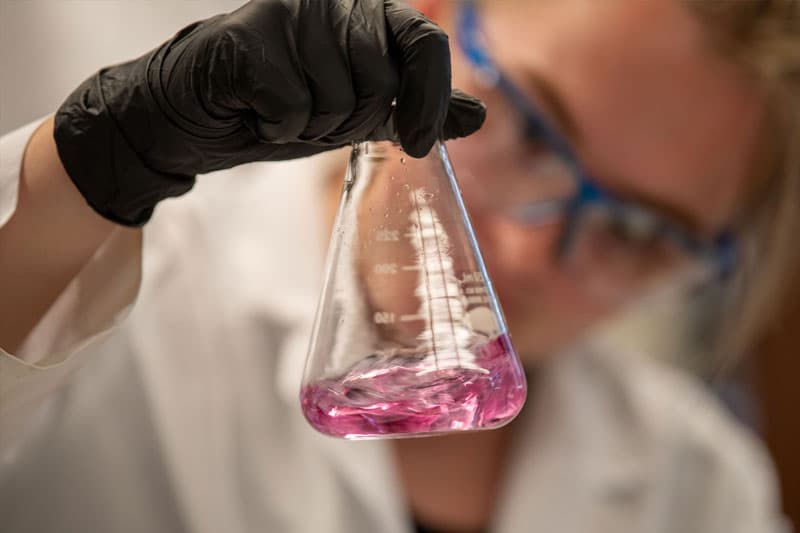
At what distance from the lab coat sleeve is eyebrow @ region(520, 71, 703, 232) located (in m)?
0.65

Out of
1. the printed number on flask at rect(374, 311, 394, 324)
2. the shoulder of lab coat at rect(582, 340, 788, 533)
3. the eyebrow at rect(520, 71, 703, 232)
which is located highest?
the printed number on flask at rect(374, 311, 394, 324)

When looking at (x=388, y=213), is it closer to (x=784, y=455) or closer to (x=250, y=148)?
(x=250, y=148)

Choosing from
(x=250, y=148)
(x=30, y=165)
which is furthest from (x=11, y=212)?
(x=250, y=148)

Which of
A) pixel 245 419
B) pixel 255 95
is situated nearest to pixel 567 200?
pixel 245 419

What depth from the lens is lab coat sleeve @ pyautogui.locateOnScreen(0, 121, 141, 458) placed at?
17.5 inches

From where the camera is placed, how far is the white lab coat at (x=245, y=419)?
532 mm

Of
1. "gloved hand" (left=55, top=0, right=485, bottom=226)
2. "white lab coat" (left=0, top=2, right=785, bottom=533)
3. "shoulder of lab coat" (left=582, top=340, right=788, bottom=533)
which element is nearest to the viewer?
"gloved hand" (left=55, top=0, right=485, bottom=226)

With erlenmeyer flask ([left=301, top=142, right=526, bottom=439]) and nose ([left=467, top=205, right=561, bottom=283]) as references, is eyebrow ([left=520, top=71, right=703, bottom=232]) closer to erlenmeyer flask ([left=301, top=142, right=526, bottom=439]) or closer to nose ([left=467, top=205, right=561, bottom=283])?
nose ([left=467, top=205, right=561, bottom=283])

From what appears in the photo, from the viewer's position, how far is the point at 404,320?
1.43 ft

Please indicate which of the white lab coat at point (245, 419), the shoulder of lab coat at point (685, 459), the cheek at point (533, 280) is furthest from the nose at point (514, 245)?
the shoulder of lab coat at point (685, 459)

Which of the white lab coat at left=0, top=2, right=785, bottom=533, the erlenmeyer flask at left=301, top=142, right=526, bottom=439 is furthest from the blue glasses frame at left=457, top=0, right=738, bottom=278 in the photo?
the erlenmeyer flask at left=301, top=142, right=526, bottom=439

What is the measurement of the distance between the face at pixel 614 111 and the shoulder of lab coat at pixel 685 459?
1.62ft

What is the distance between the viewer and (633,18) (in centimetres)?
97

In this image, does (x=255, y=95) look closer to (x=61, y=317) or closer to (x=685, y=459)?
(x=61, y=317)
